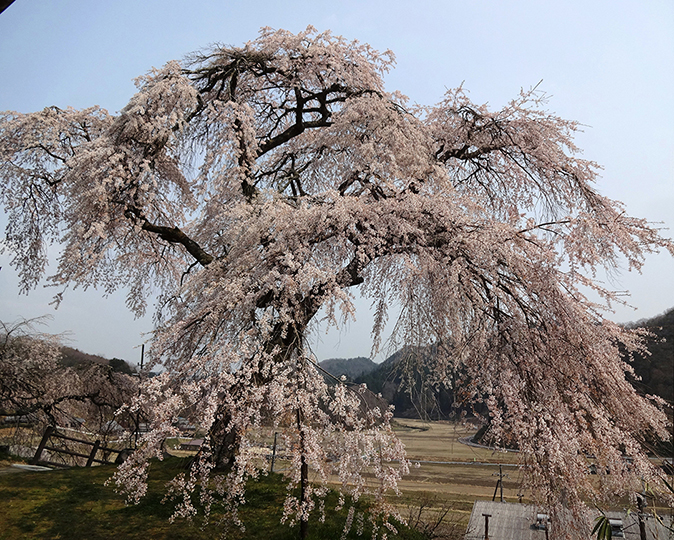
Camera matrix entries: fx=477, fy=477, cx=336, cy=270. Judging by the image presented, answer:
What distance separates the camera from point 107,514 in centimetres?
→ 603

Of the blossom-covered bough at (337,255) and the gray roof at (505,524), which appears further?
the gray roof at (505,524)

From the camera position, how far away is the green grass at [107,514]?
558 centimetres

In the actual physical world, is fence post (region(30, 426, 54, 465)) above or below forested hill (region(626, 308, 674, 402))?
below

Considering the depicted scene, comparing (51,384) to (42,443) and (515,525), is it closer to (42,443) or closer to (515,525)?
(42,443)

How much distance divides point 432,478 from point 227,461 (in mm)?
19337

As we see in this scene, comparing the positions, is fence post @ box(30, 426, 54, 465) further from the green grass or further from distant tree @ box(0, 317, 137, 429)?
the green grass

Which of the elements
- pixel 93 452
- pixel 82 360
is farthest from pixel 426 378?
pixel 82 360

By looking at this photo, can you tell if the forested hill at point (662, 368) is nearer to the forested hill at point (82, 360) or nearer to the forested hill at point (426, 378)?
the forested hill at point (426, 378)

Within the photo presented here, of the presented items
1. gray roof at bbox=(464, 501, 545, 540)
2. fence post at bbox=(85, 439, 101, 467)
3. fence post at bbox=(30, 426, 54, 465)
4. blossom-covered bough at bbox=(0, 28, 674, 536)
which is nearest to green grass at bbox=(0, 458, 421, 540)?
blossom-covered bough at bbox=(0, 28, 674, 536)

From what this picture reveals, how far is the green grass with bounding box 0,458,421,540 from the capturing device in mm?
5582

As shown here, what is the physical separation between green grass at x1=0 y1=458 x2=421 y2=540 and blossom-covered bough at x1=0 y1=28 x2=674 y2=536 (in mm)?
410

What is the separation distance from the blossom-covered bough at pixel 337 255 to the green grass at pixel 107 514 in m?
0.41

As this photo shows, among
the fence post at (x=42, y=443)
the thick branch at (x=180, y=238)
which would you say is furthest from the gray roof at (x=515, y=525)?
the fence post at (x=42, y=443)

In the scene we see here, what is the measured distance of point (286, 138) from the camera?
9250 mm
